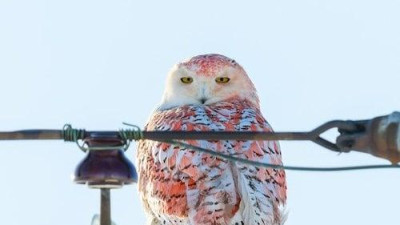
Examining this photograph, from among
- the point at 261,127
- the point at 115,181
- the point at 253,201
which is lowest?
the point at 115,181

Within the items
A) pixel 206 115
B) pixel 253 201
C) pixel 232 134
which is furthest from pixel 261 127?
pixel 232 134

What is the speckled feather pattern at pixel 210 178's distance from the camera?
1049 centimetres

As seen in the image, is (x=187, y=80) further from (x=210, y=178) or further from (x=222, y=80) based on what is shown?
(x=210, y=178)

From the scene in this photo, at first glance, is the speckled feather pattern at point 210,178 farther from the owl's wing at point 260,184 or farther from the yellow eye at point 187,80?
the yellow eye at point 187,80

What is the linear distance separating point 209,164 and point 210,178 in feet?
0.50

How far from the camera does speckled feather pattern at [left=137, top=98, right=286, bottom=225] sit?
10.5 meters

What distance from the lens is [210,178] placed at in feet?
35.3

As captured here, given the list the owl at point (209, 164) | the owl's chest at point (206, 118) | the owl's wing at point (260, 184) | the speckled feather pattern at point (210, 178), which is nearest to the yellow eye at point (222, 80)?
the owl at point (209, 164)

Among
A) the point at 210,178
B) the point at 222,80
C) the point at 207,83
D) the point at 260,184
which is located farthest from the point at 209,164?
the point at 222,80

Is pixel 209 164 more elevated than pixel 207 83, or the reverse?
pixel 207 83

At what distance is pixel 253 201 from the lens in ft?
34.3

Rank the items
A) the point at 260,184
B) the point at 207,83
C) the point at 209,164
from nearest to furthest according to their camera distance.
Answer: the point at 260,184, the point at 209,164, the point at 207,83

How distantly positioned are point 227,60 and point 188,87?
0.48 metres

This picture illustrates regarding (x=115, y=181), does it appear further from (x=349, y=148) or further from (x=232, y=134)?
(x=349, y=148)
